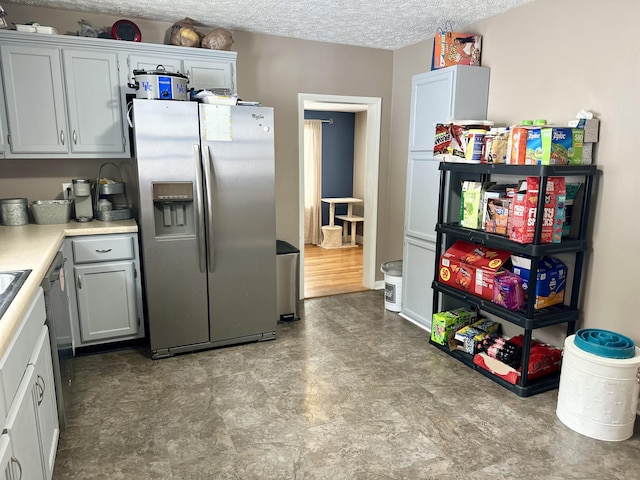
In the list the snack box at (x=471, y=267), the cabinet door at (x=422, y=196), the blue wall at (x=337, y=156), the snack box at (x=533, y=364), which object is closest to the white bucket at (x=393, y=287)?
the cabinet door at (x=422, y=196)

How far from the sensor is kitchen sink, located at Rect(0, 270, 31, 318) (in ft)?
5.59

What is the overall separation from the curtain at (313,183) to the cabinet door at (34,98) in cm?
420

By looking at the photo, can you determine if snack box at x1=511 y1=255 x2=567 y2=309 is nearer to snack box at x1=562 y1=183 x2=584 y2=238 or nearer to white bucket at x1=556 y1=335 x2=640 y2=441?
snack box at x1=562 y1=183 x2=584 y2=238

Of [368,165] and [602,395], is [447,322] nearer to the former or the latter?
[602,395]

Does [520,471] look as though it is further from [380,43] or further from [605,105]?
[380,43]

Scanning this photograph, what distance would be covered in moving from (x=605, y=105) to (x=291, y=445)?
2532 millimetres

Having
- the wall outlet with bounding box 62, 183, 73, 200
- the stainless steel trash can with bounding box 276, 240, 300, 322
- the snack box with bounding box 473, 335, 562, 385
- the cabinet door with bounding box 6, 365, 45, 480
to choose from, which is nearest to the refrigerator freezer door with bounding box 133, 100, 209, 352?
the stainless steel trash can with bounding box 276, 240, 300, 322

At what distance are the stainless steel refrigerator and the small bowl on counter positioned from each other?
0.68 metres

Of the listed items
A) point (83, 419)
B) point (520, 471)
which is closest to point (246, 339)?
point (83, 419)

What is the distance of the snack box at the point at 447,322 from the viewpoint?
131 inches

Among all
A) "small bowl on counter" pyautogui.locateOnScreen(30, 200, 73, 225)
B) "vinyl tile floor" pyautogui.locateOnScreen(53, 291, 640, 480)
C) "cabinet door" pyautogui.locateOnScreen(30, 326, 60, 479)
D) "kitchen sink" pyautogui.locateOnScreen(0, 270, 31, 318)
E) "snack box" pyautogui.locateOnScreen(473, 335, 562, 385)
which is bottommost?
"vinyl tile floor" pyautogui.locateOnScreen(53, 291, 640, 480)

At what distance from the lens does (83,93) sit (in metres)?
3.20

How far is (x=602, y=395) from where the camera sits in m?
2.33

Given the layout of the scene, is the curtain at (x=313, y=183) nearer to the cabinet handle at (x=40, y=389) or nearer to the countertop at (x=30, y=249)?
the countertop at (x=30, y=249)
